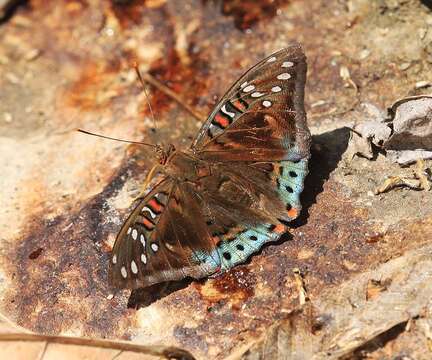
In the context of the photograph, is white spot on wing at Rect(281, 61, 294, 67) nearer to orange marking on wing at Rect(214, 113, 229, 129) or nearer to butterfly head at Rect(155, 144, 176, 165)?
orange marking on wing at Rect(214, 113, 229, 129)

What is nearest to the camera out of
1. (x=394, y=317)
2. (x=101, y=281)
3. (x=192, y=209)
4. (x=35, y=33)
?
(x=394, y=317)

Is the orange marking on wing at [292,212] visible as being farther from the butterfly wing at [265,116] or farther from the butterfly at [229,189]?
the butterfly wing at [265,116]

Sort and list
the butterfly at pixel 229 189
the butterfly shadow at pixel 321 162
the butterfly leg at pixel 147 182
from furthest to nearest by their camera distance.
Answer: the butterfly leg at pixel 147 182, the butterfly shadow at pixel 321 162, the butterfly at pixel 229 189

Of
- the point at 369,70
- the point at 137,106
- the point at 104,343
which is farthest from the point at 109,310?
the point at 369,70

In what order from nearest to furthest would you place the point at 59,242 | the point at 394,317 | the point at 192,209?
the point at 394,317 → the point at 192,209 → the point at 59,242

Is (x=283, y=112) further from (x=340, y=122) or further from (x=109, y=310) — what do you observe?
(x=109, y=310)

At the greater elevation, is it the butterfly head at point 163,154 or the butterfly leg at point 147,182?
the butterfly head at point 163,154

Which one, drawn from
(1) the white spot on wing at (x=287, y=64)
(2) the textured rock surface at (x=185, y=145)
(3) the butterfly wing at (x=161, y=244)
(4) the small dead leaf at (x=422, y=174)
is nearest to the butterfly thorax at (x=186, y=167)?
(3) the butterfly wing at (x=161, y=244)

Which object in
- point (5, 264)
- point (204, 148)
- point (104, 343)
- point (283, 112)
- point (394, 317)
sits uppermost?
point (283, 112)

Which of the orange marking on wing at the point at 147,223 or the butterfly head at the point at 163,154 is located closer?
the orange marking on wing at the point at 147,223
